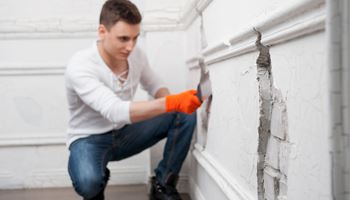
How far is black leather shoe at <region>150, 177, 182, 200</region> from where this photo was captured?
6.36 ft

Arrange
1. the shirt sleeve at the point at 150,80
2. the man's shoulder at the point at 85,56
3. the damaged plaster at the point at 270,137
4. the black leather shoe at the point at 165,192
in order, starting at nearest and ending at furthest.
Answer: the damaged plaster at the point at 270,137, the man's shoulder at the point at 85,56, the black leather shoe at the point at 165,192, the shirt sleeve at the point at 150,80

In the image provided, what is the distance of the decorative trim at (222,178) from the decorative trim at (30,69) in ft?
3.64

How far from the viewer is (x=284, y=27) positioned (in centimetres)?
75

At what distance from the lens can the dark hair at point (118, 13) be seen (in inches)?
67.0

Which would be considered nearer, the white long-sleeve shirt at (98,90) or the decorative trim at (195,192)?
the white long-sleeve shirt at (98,90)

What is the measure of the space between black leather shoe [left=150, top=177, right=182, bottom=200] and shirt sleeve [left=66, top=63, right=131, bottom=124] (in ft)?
1.64

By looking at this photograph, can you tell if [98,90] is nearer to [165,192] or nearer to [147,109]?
[147,109]

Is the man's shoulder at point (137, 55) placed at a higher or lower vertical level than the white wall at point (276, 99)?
higher

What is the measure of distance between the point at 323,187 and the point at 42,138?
2.14 metres

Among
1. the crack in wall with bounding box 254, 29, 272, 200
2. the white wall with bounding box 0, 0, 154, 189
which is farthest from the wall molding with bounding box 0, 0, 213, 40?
the crack in wall with bounding box 254, 29, 272, 200

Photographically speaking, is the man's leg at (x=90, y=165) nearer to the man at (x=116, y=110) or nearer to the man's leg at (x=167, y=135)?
the man at (x=116, y=110)

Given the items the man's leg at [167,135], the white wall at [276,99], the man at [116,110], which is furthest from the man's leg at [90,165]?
the white wall at [276,99]

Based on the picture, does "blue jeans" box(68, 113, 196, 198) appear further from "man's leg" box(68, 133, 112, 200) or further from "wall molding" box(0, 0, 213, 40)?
"wall molding" box(0, 0, 213, 40)

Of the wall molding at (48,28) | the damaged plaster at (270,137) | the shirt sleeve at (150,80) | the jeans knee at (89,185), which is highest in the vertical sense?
the wall molding at (48,28)
